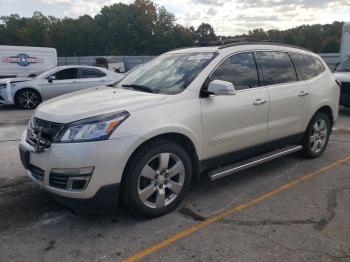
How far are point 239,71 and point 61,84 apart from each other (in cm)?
882

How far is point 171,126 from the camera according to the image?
3654mm

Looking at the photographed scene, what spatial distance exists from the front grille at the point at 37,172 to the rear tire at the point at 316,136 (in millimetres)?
3855

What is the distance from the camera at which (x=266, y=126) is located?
4715mm

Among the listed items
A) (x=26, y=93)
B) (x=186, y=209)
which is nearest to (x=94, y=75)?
(x=26, y=93)

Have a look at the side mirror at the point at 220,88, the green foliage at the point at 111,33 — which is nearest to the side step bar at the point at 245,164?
the side mirror at the point at 220,88

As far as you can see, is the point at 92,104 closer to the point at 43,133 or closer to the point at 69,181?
the point at 43,133

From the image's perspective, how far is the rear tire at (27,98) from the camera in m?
11.9

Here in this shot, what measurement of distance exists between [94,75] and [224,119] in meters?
9.15

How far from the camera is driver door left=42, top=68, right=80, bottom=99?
39.1 ft

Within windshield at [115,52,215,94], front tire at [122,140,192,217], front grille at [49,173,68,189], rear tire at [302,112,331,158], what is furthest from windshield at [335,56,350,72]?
front grille at [49,173,68,189]

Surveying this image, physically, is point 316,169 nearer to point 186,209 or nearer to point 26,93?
point 186,209

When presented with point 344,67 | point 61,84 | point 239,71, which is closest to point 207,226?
point 239,71

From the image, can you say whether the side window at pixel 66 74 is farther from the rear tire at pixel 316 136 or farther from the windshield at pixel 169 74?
the rear tire at pixel 316 136

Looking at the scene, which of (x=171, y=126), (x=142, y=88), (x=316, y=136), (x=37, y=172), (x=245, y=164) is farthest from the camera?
(x=316, y=136)
